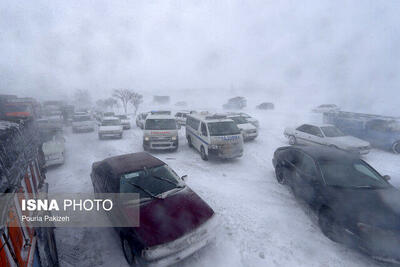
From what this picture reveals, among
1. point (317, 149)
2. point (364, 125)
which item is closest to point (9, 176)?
point (317, 149)

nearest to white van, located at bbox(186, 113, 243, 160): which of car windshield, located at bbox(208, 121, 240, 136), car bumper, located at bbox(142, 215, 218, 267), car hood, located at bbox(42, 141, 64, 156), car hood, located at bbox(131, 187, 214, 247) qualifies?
car windshield, located at bbox(208, 121, 240, 136)

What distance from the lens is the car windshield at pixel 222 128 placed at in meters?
9.19

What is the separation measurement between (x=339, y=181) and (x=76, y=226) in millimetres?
6632

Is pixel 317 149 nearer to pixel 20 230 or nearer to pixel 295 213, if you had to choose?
pixel 295 213

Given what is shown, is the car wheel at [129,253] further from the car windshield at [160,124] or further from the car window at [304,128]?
the car window at [304,128]

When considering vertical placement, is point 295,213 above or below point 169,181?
below

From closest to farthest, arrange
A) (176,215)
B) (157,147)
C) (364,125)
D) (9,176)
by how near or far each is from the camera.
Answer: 1. (9,176)
2. (176,215)
3. (157,147)
4. (364,125)

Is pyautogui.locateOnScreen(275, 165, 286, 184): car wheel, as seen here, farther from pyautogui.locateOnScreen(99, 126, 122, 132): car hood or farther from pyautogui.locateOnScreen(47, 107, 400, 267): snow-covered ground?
pyautogui.locateOnScreen(99, 126, 122, 132): car hood

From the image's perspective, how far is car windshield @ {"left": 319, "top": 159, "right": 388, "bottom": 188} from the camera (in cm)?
468

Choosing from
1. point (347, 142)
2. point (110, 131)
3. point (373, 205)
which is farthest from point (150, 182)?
point (110, 131)

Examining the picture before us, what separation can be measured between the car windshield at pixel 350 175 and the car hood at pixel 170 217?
10.5 feet

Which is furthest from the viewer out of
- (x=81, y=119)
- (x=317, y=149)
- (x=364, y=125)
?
(x=81, y=119)

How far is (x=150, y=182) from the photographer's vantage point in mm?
4496

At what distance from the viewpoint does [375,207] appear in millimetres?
3994
